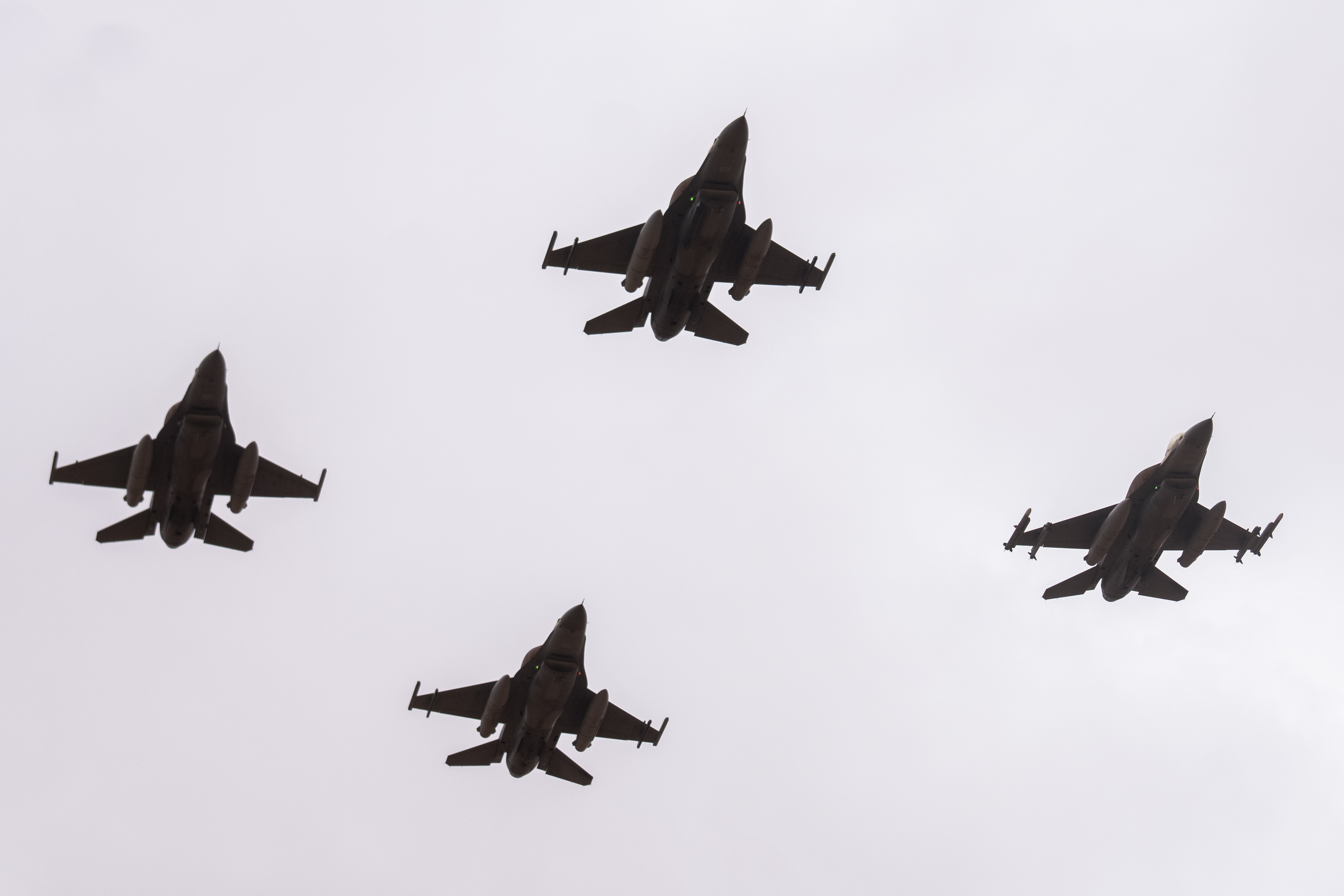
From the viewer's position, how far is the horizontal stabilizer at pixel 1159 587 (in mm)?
44094

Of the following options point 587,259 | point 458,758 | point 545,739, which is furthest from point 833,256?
point 458,758

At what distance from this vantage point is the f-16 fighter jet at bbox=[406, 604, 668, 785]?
127ft

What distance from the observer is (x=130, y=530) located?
40.0m

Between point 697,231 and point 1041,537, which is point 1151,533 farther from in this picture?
point 697,231

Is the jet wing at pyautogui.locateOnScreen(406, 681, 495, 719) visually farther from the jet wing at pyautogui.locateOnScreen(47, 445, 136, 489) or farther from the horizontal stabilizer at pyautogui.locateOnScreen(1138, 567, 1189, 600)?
Answer: the horizontal stabilizer at pyautogui.locateOnScreen(1138, 567, 1189, 600)

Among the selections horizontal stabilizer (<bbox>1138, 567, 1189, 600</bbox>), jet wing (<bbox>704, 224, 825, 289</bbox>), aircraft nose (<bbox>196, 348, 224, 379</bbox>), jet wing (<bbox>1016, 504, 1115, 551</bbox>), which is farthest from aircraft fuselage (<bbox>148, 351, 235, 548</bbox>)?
horizontal stabilizer (<bbox>1138, 567, 1189, 600</bbox>)

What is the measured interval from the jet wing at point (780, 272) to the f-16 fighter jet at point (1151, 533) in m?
11.2

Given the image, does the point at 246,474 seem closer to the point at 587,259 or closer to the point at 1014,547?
the point at 587,259

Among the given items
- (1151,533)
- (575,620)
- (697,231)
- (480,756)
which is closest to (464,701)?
(480,756)

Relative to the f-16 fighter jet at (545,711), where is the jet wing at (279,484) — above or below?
above

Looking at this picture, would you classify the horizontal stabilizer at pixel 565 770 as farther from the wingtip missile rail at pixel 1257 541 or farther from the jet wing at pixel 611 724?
the wingtip missile rail at pixel 1257 541

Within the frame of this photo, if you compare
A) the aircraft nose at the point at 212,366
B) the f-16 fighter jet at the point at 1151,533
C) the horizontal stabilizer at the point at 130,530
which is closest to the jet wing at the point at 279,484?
the horizontal stabilizer at the point at 130,530

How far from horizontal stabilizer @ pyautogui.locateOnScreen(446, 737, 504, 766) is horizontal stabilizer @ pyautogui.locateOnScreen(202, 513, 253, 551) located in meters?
10.7

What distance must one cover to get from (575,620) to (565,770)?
875 centimetres
